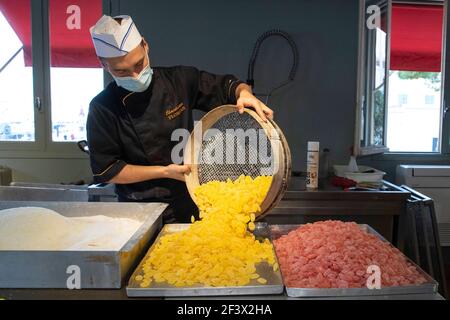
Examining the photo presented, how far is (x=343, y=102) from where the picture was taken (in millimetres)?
3150

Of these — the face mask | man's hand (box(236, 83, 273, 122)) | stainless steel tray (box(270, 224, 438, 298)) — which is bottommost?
stainless steel tray (box(270, 224, 438, 298))

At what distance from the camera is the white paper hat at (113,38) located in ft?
4.64

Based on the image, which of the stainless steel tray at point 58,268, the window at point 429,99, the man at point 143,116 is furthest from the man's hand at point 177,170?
the window at point 429,99

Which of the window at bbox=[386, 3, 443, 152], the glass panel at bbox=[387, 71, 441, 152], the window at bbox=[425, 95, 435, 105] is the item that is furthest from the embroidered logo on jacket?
the window at bbox=[425, 95, 435, 105]

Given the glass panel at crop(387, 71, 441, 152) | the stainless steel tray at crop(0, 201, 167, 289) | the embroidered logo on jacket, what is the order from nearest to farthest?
the stainless steel tray at crop(0, 201, 167, 289)
the embroidered logo on jacket
the glass panel at crop(387, 71, 441, 152)

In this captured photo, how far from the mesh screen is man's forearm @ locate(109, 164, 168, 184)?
20 centimetres

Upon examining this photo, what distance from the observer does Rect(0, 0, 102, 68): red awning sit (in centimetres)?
315

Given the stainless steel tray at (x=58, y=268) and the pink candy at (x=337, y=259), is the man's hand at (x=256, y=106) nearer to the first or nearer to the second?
the pink candy at (x=337, y=259)

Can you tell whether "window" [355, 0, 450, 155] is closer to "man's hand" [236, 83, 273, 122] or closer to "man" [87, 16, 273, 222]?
"man" [87, 16, 273, 222]

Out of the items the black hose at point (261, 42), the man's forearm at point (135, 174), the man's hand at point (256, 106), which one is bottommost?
the man's forearm at point (135, 174)

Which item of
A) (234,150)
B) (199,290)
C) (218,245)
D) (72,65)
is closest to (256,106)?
(234,150)

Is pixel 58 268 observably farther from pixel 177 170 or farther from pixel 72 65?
pixel 72 65

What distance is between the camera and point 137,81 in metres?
1.54
